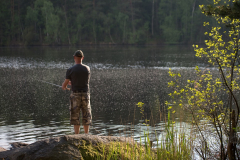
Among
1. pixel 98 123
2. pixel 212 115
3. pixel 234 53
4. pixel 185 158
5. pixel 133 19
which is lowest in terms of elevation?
pixel 98 123

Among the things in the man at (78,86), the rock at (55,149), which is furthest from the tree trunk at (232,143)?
the man at (78,86)

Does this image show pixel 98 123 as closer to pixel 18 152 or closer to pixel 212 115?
pixel 212 115

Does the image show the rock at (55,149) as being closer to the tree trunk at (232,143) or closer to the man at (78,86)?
the man at (78,86)

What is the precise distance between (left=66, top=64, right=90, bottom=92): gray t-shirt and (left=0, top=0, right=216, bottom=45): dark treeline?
63744 millimetres

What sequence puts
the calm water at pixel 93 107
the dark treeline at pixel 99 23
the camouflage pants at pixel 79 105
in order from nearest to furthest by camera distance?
the camouflage pants at pixel 79 105 < the calm water at pixel 93 107 < the dark treeline at pixel 99 23

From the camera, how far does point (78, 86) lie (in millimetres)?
6195

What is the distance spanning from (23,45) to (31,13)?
6734 mm

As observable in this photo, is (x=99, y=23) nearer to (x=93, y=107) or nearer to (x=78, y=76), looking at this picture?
(x=93, y=107)

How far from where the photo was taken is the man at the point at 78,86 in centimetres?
613

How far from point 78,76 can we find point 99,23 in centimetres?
6983

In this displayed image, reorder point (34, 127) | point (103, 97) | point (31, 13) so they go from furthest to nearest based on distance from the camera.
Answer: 1. point (31, 13)
2. point (103, 97)
3. point (34, 127)

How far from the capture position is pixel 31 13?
225ft

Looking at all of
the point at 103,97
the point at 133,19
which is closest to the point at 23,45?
the point at 133,19

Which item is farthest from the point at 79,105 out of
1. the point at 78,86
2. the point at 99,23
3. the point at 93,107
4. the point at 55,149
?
the point at 99,23
